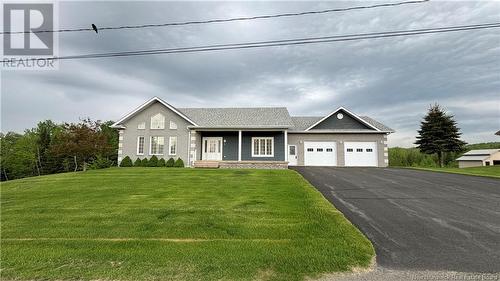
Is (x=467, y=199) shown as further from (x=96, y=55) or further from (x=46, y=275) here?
(x=96, y=55)

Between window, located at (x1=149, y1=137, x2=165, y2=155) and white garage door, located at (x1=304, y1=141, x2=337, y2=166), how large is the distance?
40.3 ft

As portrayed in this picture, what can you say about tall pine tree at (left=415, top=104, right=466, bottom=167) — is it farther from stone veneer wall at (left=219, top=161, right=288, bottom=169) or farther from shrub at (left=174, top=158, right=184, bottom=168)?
shrub at (left=174, top=158, right=184, bottom=168)

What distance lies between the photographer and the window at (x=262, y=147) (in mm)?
23422

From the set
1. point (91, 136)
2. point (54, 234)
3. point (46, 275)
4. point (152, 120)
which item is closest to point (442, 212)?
point (46, 275)

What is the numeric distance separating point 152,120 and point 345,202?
1846cm

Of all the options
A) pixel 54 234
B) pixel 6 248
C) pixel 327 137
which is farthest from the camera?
pixel 327 137

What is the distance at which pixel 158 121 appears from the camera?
74.6 feet

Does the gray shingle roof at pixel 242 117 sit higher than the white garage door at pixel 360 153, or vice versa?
the gray shingle roof at pixel 242 117

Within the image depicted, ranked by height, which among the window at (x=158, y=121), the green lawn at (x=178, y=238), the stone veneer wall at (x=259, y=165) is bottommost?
the green lawn at (x=178, y=238)

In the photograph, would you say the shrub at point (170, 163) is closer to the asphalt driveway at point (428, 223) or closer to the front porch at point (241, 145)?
the front porch at point (241, 145)

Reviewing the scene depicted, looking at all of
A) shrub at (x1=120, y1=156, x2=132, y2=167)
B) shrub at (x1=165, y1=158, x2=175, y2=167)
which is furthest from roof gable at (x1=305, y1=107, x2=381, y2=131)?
shrub at (x1=120, y1=156, x2=132, y2=167)

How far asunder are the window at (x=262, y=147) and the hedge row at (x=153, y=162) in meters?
6.22

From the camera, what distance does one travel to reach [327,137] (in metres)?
24.2

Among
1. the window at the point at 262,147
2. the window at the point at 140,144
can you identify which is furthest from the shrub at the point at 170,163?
the window at the point at 262,147
